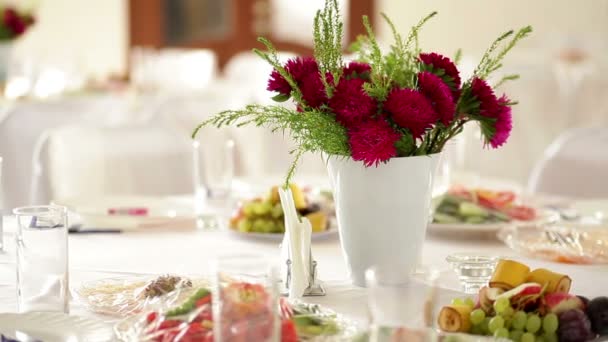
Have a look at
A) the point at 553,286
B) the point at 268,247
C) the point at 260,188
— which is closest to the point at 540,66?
the point at 260,188

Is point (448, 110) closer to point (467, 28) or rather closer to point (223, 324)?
point (223, 324)

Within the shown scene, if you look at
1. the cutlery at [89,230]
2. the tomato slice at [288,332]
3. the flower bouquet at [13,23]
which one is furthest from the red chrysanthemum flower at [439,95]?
the flower bouquet at [13,23]

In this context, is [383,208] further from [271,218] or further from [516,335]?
[271,218]

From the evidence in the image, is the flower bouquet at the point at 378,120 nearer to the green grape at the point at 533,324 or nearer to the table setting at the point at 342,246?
the table setting at the point at 342,246

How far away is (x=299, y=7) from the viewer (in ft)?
29.4

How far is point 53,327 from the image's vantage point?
135cm

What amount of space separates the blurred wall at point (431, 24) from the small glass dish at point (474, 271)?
6348 mm

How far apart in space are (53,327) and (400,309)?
1.57ft

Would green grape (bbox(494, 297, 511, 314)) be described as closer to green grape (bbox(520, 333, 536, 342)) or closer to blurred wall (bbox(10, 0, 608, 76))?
green grape (bbox(520, 333, 536, 342))

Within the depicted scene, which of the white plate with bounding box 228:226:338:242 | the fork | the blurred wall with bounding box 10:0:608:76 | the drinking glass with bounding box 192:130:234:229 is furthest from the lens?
the blurred wall with bounding box 10:0:608:76

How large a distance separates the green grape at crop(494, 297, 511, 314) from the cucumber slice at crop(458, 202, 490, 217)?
0.85m

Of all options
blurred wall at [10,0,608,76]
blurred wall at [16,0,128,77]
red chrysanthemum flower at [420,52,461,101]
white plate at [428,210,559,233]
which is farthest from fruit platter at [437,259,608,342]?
blurred wall at [16,0,128,77]

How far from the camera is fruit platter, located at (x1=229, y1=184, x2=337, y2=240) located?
2068 mm

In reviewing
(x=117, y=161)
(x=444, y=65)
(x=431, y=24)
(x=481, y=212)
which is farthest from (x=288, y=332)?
(x=431, y=24)
